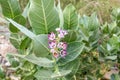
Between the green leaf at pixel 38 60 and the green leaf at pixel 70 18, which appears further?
the green leaf at pixel 70 18

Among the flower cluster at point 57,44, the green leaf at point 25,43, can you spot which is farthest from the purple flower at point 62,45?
the green leaf at point 25,43

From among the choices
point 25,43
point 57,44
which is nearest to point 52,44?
point 57,44

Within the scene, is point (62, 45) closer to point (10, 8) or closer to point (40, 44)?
point (40, 44)

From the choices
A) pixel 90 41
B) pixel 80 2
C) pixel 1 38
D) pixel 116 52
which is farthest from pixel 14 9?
pixel 80 2

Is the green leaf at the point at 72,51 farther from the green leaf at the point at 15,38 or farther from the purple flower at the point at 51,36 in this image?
the green leaf at the point at 15,38

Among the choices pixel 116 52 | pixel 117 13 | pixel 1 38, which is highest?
pixel 117 13

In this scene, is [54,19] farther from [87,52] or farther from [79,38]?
[87,52]
